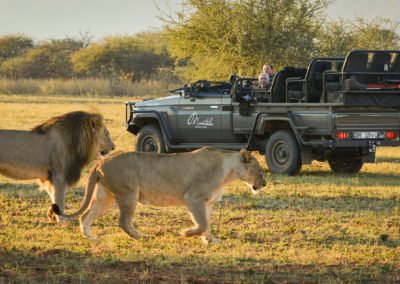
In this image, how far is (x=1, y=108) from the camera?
34.2 meters

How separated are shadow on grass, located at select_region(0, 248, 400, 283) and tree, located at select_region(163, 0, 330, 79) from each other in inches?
738

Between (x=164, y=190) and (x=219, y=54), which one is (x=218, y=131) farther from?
(x=219, y=54)

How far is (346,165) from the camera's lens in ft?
54.2

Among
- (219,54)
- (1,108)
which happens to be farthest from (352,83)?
(1,108)

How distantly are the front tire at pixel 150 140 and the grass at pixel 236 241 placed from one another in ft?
10.9

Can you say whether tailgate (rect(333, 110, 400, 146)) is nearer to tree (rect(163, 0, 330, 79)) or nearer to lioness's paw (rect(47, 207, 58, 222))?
lioness's paw (rect(47, 207, 58, 222))

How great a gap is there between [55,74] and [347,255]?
6276 centimetres

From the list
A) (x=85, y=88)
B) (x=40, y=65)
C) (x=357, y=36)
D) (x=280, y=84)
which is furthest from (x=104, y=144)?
(x=40, y=65)

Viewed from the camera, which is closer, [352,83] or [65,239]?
[65,239]

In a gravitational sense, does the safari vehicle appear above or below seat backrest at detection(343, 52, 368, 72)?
below

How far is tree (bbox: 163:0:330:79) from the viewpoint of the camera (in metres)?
27.3

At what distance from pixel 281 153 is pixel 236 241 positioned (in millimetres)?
6218

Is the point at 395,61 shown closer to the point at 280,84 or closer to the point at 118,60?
the point at 280,84

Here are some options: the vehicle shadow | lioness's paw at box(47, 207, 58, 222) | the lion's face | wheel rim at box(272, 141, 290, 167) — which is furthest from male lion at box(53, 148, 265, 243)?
wheel rim at box(272, 141, 290, 167)
